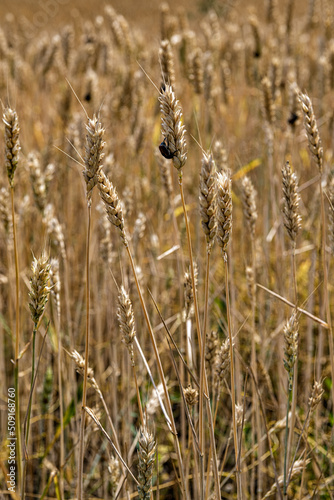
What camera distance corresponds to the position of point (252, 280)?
1.19 m

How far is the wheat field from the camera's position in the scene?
0.80 metres

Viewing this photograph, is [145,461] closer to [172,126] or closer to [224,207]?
[224,207]

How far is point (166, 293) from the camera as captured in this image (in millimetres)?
2041

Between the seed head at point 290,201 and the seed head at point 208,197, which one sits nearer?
the seed head at point 208,197

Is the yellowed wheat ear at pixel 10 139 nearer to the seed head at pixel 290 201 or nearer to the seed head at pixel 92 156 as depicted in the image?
the seed head at pixel 92 156

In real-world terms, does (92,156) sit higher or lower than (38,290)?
higher

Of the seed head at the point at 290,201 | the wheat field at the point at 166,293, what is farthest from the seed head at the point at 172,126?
the seed head at the point at 290,201

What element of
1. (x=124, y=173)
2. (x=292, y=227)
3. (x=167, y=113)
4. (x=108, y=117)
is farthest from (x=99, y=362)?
(x=108, y=117)

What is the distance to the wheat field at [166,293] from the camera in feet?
2.64

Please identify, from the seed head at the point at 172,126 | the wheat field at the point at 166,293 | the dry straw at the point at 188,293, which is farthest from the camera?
the dry straw at the point at 188,293

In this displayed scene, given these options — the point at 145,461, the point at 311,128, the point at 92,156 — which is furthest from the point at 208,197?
the point at 145,461

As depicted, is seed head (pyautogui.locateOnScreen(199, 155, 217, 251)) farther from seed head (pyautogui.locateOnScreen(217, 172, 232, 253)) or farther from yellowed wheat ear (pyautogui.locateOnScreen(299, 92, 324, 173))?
yellowed wheat ear (pyautogui.locateOnScreen(299, 92, 324, 173))

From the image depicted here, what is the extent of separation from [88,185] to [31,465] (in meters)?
1.33

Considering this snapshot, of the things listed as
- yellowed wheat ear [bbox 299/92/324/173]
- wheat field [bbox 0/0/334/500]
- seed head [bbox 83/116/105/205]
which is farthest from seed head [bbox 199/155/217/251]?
yellowed wheat ear [bbox 299/92/324/173]
